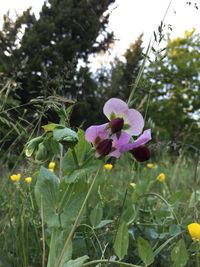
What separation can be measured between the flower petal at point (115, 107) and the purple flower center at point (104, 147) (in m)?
0.07

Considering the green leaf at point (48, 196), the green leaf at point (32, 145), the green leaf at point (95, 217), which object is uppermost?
the green leaf at point (32, 145)

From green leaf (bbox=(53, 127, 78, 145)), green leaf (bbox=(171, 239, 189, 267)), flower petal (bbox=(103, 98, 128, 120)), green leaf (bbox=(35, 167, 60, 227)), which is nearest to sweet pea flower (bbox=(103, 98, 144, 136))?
flower petal (bbox=(103, 98, 128, 120))

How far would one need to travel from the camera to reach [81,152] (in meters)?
0.99

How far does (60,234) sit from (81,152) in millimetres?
212

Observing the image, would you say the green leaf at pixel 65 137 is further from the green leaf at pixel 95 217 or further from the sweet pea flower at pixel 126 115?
the green leaf at pixel 95 217

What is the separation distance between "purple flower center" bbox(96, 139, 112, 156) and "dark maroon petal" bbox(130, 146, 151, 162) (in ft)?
0.18

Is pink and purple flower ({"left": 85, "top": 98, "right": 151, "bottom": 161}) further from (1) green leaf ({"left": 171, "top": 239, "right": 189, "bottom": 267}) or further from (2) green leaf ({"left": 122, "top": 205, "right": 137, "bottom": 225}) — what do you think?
(2) green leaf ({"left": 122, "top": 205, "right": 137, "bottom": 225})

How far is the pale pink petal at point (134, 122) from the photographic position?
3.09 ft

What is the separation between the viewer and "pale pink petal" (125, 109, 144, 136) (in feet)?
3.09

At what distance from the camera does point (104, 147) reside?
2.92 ft

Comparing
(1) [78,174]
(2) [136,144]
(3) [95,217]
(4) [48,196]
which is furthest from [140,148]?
(3) [95,217]

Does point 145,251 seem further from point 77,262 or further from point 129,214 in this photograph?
point 129,214

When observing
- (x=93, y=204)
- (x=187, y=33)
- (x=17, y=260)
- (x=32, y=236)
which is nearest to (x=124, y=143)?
(x=17, y=260)

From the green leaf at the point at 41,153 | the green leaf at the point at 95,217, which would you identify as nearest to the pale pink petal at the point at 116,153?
the green leaf at the point at 41,153
